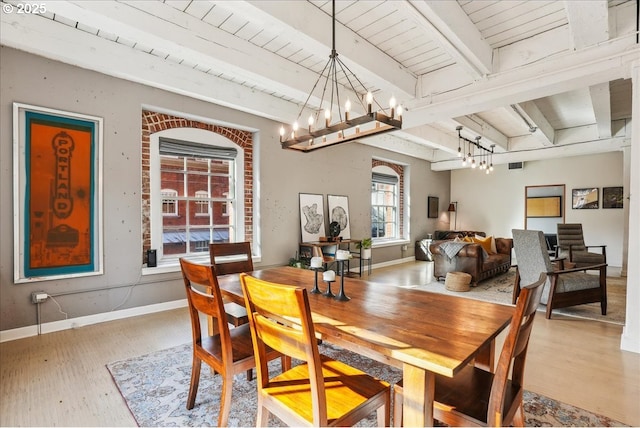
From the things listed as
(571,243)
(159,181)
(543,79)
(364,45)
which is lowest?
(571,243)

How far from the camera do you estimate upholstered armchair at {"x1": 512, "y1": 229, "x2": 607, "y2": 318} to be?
3.60m

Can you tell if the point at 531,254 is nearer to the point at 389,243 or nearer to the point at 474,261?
the point at 474,261

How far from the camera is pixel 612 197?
6973 mm

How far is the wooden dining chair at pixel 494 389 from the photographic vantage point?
3.71ft

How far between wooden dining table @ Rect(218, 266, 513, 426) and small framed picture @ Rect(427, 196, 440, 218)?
23.6 feet

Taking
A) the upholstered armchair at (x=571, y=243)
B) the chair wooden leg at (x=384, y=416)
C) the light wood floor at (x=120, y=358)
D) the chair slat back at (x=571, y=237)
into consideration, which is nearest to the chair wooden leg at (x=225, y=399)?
the light wood floor at (x=120, y=358)

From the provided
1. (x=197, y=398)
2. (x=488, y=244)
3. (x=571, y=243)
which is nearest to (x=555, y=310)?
(x=488, y=244)

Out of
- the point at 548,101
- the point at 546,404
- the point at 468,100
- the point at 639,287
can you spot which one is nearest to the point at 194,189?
the point at 468,100

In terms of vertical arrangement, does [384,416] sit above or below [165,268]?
below

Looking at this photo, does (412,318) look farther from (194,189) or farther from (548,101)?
(548,101)

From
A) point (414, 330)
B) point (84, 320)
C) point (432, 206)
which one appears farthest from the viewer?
point (432, 206)

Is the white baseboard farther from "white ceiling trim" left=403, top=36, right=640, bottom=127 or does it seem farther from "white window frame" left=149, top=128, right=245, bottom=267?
"white ceiling trim" left=403, top=36, right=640, bottom=127

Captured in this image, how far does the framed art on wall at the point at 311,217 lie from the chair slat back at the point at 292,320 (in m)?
4.07

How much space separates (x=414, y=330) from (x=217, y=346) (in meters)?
1.22
